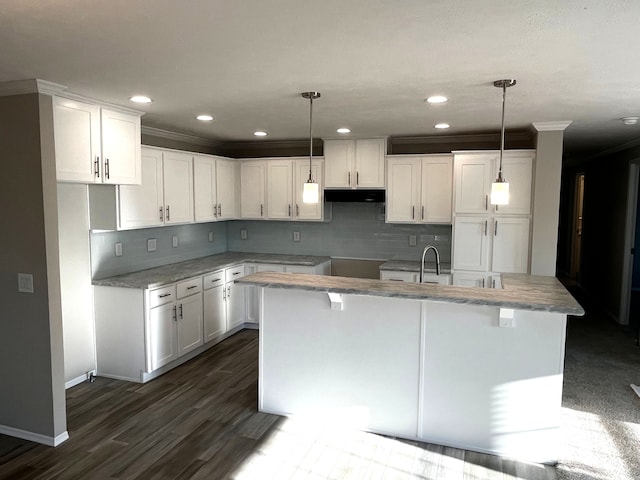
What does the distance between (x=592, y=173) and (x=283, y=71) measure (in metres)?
7.23

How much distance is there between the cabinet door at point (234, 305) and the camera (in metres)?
5.41

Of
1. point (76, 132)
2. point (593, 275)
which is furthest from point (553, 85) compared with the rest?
point (593, 275)

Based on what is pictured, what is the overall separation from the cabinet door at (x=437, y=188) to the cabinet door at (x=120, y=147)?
3036mm

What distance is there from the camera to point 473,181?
4777 millimetres

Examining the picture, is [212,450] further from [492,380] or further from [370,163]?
[370,163]

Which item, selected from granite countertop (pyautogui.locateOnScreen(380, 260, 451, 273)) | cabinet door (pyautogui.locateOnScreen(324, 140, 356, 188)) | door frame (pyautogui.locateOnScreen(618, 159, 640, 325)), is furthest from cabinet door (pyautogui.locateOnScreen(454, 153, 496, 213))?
door frame (pyautogui.locateOnScreen(618, 159, 640, 325))

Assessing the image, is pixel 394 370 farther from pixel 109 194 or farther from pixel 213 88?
pixel 109 194

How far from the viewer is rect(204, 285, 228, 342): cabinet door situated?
4953 millimetres

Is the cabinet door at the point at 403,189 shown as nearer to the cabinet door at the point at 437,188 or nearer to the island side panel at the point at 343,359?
the cabinet door at the point at 437,188

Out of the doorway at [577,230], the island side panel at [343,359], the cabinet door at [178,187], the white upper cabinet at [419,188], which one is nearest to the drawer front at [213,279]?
the cabinet door at [178,187]

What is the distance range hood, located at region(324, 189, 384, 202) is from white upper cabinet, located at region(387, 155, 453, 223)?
0.44 feet

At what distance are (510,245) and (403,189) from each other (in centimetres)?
132

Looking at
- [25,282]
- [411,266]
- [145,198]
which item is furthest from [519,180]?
[25,282]

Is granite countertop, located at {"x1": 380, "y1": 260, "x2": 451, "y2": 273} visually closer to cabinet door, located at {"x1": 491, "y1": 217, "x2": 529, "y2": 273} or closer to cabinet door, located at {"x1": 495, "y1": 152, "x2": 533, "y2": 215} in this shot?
cabinet door, located at {"x1": 491, "y1": 217, "x2": 529, "y2": 273}
